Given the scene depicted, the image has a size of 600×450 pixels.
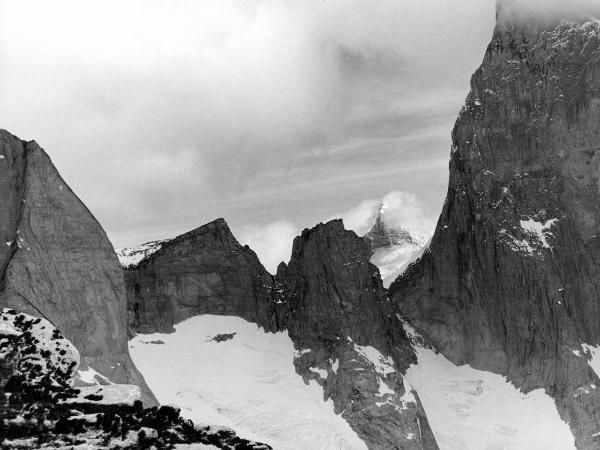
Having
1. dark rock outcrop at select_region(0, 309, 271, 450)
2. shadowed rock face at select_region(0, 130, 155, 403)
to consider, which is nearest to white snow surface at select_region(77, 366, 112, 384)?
shadowed rock face at select_region(0, 130, 155, 403)

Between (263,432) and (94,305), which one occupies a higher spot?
(94,305)

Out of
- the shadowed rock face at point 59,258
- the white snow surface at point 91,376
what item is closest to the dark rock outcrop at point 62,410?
the white snow surface at point 91,376

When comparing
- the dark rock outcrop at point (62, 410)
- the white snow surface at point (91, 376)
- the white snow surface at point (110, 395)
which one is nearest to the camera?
the dark rock outcrop at point (62, 410)

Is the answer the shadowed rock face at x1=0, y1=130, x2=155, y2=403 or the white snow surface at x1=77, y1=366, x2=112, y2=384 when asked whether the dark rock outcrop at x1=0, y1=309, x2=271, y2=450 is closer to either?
the white snow surface at x1=77, y1=366, x2=112, y2=384

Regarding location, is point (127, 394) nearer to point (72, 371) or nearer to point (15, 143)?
point (72, 371)

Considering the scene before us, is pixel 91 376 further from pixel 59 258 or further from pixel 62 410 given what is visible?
pixel 62 410

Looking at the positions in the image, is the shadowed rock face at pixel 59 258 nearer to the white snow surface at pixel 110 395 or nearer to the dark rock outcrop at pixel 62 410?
the dark rock outcrop at pixel 62 410

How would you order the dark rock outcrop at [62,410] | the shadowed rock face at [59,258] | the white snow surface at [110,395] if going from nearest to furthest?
the dark rock outcrop at [62,410] < the white snow surface at [110,395] < the shadowed rock face at [59,258]

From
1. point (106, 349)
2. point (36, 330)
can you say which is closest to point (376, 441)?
point (106, 349)
